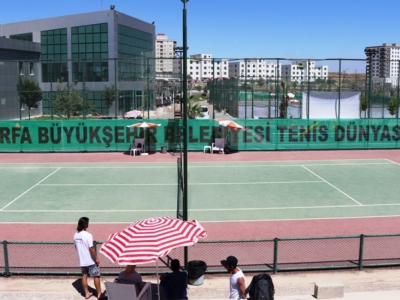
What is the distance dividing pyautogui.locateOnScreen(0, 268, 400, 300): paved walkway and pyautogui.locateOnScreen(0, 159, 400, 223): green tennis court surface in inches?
204

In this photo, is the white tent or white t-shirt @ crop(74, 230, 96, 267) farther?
the white tent

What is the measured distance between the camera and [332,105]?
39344mm

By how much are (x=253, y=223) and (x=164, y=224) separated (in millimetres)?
7781

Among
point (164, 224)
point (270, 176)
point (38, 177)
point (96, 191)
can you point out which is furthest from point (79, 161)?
point (164, 224)

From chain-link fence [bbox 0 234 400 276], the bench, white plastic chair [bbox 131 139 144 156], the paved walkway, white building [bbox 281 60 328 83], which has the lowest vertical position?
the paved walkway

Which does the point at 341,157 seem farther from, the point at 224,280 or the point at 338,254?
the point at 224,280

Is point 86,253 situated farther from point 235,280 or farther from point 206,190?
point 206,190

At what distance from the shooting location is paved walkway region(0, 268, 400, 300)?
1066cm

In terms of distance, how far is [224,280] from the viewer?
11.9m

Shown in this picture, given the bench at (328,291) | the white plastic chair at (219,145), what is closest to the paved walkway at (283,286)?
the bench at (328,291)

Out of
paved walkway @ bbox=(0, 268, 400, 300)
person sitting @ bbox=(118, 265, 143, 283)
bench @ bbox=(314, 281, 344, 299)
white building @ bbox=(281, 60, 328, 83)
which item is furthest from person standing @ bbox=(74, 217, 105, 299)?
white building @ bbox=(281, 60, 328, 83)

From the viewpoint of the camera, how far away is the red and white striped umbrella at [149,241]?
335 inches

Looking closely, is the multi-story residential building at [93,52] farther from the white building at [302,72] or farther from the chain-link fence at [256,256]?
the chain-link fence at [256,256]

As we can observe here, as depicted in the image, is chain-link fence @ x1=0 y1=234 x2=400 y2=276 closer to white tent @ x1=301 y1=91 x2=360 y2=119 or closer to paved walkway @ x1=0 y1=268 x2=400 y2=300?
paved walkway @ x1=0 y1=268 x2=400 y2=300
